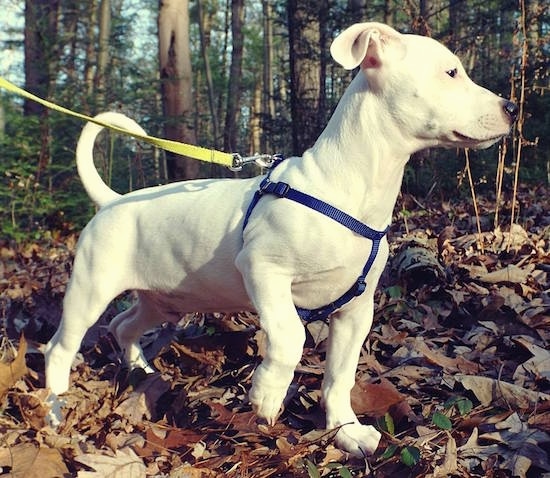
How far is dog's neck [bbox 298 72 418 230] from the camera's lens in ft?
9.27

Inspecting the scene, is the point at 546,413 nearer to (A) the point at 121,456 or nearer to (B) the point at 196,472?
(B) the point at 196,472

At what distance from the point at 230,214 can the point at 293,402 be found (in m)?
0.95

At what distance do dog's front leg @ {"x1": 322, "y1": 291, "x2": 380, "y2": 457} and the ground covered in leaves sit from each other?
0.10m

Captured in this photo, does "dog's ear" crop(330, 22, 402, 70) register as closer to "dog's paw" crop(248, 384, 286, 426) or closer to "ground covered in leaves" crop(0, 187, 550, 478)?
"dog's paw" crop(248, 384, 286, 426)

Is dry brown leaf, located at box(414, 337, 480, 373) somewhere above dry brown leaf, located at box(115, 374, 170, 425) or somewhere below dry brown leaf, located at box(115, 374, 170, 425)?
above

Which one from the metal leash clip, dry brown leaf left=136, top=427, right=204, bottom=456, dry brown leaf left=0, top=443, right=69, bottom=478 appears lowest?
dry brown leaf left=136, top=427, right=204, bottom=456

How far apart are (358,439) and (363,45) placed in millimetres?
1587

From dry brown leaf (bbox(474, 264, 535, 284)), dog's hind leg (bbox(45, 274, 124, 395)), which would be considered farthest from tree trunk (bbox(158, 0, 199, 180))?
dog's hind leg (bbox(45, 274, 124, 395))

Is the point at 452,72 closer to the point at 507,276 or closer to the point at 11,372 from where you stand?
the point at 507,276

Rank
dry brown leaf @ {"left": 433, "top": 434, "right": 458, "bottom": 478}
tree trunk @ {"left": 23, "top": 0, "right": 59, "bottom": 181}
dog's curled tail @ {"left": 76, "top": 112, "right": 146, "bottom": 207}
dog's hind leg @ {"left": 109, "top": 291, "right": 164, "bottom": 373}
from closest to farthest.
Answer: dry brown leaf @ {"left": 433, "top": 434, "right": 458, "bottom": 478} → dog's curled tail @ {"left": 76, "top": 112, "right": 146, "bottom": 207} → dog's hind leg @ {"left": 109, "top": 291, "right": 164, "bottom": 373} → tree trunk @ {"left": 23, "top": 0, "right": 59, "bottom": 181}

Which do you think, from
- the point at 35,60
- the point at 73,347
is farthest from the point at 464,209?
the point at 35,60

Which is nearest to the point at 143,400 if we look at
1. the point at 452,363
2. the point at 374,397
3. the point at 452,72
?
the point at 374,397

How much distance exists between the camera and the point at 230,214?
10.4 feet

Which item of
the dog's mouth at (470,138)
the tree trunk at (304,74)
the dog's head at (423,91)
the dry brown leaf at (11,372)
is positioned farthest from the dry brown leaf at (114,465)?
the tree trunk at (304,74)
